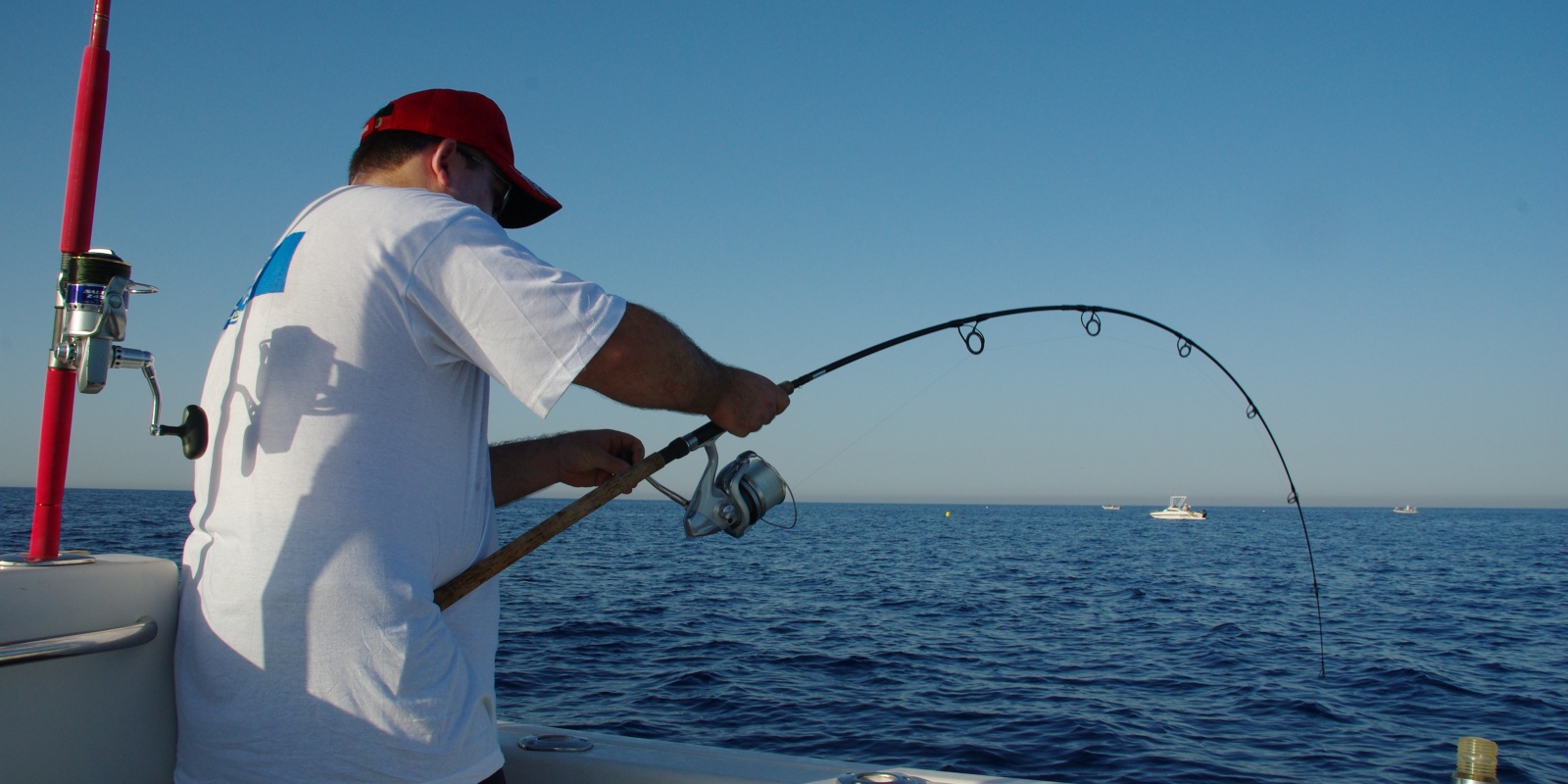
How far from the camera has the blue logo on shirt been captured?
1.36 meters

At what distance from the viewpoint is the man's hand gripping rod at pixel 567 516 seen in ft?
4.71

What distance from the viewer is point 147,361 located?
158cm

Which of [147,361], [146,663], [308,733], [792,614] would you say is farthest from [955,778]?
[792,614]

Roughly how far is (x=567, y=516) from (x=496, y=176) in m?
0.63

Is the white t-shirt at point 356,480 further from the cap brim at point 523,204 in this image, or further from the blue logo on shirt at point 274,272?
the cap brim at point 523,204

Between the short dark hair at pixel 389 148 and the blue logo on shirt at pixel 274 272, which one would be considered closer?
the blue logo on shirt at pixel 274 272

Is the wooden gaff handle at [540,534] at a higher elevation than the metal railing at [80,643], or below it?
higher

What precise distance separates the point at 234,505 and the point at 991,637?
36.0 feet

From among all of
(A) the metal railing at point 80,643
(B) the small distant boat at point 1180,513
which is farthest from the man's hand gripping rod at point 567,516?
(B) the small distant boat at point 1180,513

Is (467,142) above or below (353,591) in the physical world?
above

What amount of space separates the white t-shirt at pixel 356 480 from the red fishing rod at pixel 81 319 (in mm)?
236

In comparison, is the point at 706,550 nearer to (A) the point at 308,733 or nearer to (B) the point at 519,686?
(B) the point at 519,686

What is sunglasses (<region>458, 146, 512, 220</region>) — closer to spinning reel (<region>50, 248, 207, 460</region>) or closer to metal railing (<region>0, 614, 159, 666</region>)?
spinning reel (<region>50, 248, 207, 460</region>)

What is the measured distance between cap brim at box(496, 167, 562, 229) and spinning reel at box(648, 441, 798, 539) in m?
0.59
